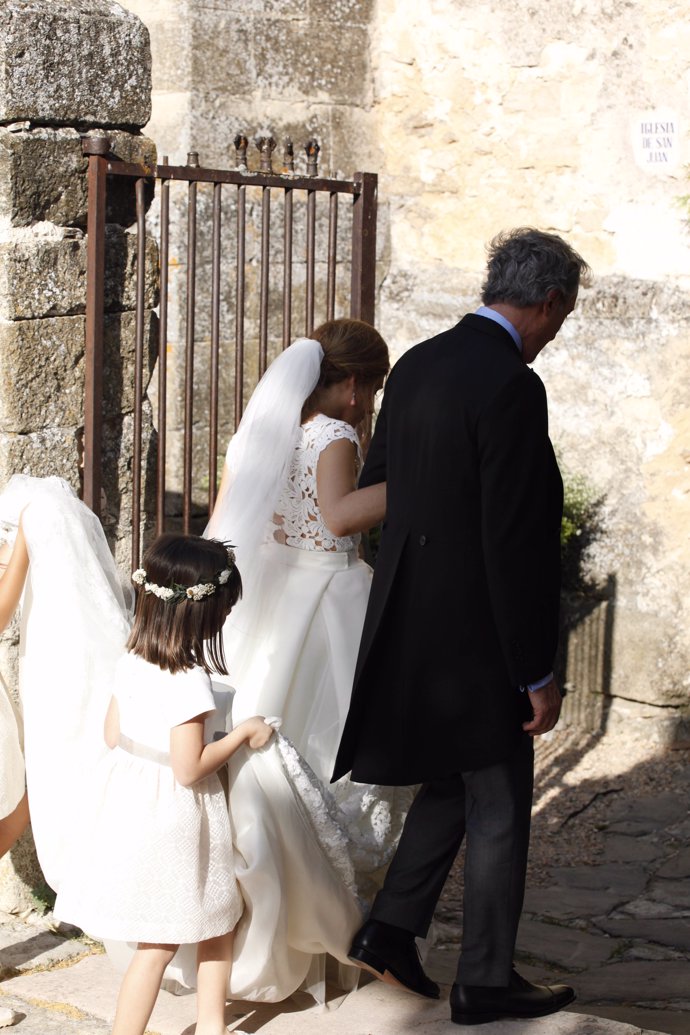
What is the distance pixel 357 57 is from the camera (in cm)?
Answer: 638

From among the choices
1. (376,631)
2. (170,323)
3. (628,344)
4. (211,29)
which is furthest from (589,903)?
(211,29)

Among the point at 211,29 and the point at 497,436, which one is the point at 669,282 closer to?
the point at 211,29

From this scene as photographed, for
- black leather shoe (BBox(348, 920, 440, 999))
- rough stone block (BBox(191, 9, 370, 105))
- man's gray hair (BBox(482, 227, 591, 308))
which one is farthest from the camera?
rough stone block (BBox(191, 9, 370, 105))

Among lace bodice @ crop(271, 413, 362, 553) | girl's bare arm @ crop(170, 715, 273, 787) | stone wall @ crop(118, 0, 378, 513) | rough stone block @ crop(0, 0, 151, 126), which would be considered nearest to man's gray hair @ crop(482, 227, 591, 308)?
lace bodice @ crop(271, 413, 362, 553)

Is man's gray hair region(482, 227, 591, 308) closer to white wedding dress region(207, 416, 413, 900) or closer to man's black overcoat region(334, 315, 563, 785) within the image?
man's black overcoat region(334, 315, 563, 785)

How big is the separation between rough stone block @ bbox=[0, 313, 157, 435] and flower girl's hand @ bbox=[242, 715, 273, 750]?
3.83ft

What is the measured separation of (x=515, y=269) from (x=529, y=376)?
0.27m

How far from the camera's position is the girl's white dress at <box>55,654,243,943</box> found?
263 centimetres

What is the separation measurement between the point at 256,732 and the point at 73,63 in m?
1.85

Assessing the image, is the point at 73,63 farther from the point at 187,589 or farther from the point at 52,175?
the point at 187,589

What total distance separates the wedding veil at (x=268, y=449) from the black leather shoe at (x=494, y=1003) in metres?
1.25

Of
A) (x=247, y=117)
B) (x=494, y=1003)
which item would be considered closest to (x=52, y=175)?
(x=494, y=1003)

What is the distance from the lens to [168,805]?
267 centimetres

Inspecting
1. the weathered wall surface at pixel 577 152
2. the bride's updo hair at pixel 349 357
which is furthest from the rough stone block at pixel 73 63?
the weathered wall surface at pixel 577 152
